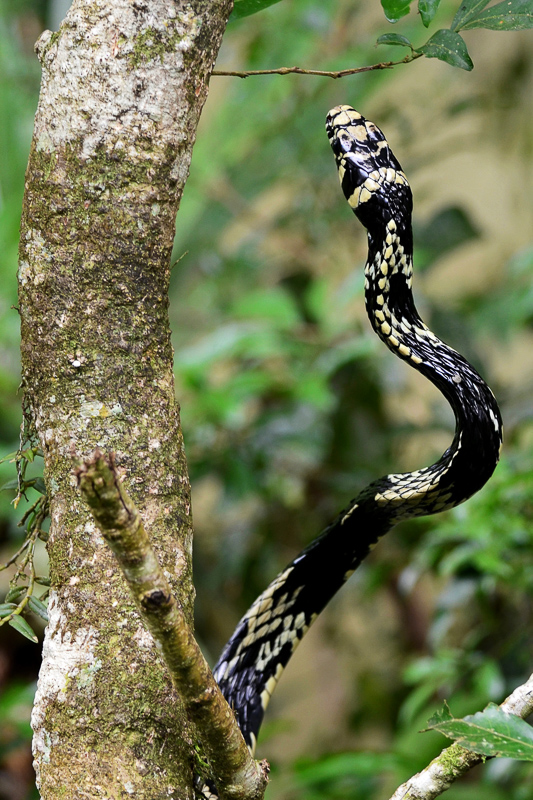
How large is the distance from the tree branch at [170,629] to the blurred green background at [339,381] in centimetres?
123

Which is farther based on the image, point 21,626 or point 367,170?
point 367,170

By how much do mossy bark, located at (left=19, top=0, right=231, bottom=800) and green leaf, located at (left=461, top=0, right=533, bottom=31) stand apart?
35 centimetres

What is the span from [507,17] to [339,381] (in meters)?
2.03

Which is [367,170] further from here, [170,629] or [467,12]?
[170,629]

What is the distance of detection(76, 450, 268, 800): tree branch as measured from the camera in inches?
22.0

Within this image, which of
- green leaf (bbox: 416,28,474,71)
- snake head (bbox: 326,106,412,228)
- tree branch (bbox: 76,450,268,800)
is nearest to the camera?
tree branch (bbox: 76,450,268,800)

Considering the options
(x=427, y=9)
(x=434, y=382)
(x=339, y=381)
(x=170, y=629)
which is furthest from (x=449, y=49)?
(x=339, y=381)

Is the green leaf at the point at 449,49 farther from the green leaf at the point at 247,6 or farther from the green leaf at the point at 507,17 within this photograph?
the green leaf at the point at 247,6

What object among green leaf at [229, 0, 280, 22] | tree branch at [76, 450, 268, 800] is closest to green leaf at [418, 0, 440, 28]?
green leaf at [229, 0, 280, 22]

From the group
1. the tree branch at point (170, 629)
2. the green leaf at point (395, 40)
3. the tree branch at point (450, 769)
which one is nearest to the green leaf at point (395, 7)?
the green leaf at point (395, 40)

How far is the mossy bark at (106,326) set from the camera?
83 centimetres

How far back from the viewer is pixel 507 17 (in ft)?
3.18

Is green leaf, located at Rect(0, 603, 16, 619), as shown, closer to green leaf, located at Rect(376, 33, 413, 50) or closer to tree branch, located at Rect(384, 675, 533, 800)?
tree branch, located at Rect(384, 675, 533, 800)

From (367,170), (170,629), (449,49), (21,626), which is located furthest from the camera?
(367,170)
